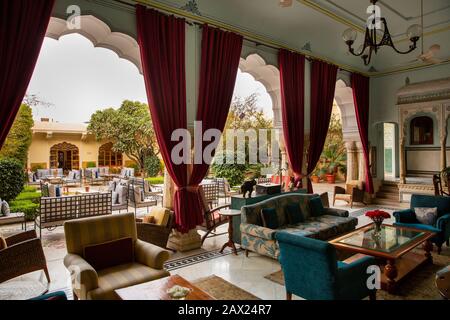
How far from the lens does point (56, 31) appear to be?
425 cm

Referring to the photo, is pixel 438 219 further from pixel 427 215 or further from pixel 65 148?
pixel 65 148

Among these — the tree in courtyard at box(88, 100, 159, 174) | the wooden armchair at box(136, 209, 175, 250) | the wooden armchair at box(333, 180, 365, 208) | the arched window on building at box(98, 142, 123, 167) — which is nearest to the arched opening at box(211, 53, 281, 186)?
the wooden armchair at box(333, 180, 365, 208)

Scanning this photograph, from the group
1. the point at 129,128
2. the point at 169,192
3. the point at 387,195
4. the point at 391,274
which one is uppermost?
the point at 129,128

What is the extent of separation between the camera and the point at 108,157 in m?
18.9

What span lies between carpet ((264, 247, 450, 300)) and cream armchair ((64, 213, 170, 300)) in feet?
5.06

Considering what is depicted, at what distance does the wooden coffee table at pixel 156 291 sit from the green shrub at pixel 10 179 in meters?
6.75

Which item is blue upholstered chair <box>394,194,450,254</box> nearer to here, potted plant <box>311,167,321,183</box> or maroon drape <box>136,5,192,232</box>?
maroon drape <box>136,5,192,232</box>

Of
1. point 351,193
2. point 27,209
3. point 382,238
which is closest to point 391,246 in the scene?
point 382,238

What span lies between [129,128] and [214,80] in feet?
37.3

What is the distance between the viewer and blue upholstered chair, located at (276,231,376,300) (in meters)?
2.59

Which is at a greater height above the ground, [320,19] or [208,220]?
[320,19]

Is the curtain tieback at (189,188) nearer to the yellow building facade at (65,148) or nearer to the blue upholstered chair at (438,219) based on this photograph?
the blue upholstered chair at (438,219)

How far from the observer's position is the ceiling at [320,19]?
5.30 m
